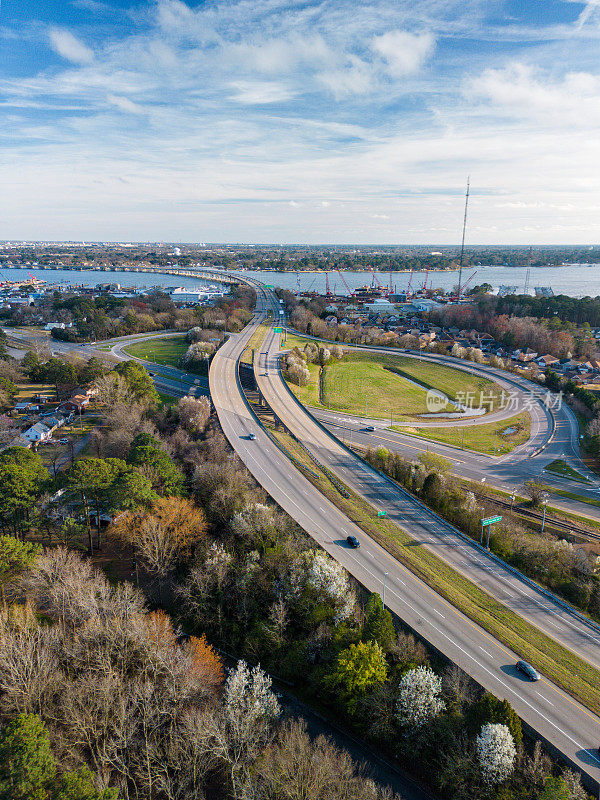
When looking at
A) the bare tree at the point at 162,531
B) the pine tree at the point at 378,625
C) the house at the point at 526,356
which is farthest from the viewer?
the house at the point at 526,356

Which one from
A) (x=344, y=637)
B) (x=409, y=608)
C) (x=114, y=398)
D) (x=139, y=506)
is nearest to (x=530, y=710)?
(x=409, y=608)

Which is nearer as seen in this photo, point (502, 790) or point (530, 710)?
point (502, 790)

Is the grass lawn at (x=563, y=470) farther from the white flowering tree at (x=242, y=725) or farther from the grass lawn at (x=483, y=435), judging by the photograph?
the white flowering tree at (x=242, y=725)

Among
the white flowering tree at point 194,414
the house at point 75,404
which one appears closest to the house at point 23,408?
the house at point 75,404

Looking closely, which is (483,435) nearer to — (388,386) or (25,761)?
(388,386)

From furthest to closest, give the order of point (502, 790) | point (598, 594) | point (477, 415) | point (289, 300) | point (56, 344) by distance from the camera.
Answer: point (289, 300) < point (56, 344) < point (477, 415) < point (598, 594) < point (502, 790)

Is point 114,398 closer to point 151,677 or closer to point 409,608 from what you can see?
point 151,677
